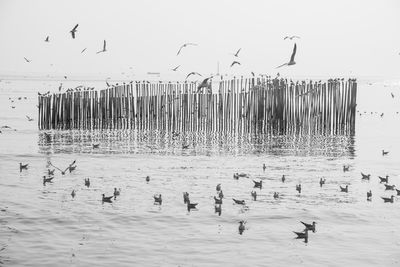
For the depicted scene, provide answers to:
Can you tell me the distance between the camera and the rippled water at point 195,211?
1363 cm

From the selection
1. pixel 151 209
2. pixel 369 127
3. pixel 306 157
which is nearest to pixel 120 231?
pixel 151 209

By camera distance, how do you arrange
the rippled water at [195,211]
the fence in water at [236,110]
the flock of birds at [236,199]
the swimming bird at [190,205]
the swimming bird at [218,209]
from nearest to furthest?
1. the rippled water at [195,211]
2. the flock of birds at [236,199]
3. the swimming bird at [218,209]
4. the swimming bird at [190,205]
5. the fence in water at [236,110]

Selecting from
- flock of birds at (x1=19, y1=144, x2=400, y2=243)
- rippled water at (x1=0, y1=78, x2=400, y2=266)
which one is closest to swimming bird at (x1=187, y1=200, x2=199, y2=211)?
flock of birds at (x1=19, y1=144, x2=400, y2=243)

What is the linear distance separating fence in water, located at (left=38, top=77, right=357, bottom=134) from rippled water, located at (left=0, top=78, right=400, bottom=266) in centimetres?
368

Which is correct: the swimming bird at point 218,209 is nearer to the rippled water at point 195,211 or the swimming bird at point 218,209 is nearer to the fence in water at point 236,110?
the rippled water at point 195,211

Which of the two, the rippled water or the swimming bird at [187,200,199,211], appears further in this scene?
the swimming bird at [187,200,199,211]

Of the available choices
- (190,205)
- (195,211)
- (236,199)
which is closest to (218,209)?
(195,211)

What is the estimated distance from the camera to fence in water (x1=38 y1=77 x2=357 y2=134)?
35375 millimetres

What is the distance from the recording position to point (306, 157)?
28531 mm

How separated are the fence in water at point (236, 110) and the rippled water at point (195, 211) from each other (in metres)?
3.68

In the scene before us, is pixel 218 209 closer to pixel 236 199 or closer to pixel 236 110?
pixel 236 199

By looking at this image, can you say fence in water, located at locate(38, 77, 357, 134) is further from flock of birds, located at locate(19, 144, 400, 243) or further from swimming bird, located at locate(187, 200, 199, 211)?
swimming bird, located at locate(187, 200, 199, 211)

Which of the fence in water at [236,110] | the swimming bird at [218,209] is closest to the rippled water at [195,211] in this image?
the swimming bird at [218,209]

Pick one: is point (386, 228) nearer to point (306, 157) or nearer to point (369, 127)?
point (306, 157)
